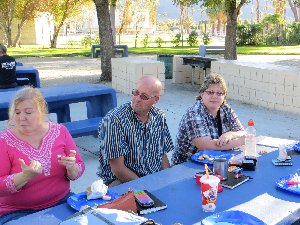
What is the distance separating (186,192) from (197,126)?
112cm

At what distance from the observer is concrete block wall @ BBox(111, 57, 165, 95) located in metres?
10.2

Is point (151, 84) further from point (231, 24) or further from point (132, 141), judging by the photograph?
point (231, 24)

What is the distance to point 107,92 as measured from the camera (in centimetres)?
650

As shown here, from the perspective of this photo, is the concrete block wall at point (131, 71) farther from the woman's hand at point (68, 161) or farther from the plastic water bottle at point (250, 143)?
the woman's hand at point (68, 161)

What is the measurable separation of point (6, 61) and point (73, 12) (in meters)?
26.4

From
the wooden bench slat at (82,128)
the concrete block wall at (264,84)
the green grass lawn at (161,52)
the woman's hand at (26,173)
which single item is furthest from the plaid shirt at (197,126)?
the green grass lawn at (161,52)

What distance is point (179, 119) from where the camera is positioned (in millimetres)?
8180

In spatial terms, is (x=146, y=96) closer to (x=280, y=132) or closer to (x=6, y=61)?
(x=280, y=132)

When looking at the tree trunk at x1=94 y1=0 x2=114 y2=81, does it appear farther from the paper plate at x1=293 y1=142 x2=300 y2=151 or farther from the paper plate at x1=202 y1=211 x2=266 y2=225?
the paper plate at x1=202 y1=211 x2=266 y2=225

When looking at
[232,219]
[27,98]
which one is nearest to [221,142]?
[232,219]

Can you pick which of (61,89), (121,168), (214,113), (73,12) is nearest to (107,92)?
(61,89)

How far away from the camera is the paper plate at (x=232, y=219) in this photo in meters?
2.28

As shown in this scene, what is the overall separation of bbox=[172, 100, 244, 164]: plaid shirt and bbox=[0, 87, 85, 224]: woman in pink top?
1.07 metres

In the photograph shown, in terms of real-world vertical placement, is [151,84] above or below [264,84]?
above
